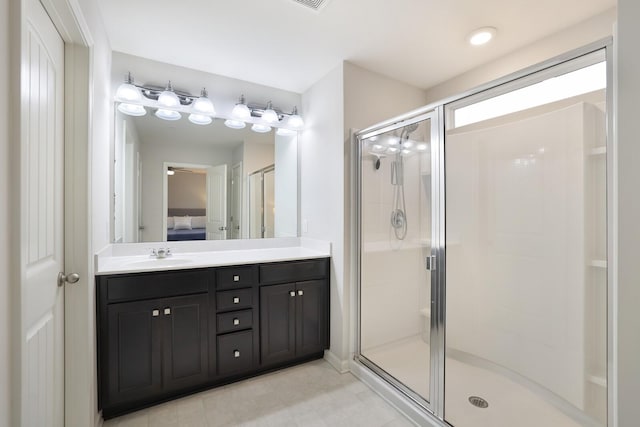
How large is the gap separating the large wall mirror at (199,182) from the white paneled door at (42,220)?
89 cm

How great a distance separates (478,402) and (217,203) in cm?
251

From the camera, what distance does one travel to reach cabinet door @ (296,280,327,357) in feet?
7.84

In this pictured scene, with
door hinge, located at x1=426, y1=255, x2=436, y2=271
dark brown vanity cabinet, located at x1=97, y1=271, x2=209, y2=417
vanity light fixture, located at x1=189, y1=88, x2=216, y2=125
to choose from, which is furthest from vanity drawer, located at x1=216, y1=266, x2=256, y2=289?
vanity light fixture, located at x1=189, y1=88, x2=216, y2=125

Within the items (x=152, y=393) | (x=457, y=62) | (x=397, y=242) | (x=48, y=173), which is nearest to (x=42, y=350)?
(x=48, y=173)

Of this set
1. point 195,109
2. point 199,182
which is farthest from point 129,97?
point 199,182

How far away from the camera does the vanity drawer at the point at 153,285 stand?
1.76m

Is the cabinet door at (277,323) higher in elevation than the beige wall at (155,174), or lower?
lower

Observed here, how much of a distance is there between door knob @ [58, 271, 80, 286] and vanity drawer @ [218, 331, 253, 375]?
97 cm

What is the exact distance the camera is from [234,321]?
2.12 metres

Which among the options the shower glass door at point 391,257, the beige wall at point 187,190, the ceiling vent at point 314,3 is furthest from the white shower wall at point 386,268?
the beige wall at point 187,190

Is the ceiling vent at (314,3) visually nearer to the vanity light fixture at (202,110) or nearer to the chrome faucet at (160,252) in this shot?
the vanity light fixture at (202,110)

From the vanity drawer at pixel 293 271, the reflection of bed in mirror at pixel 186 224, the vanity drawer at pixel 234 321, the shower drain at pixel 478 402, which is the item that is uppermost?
the reflection of bed in mirror at pixel 186 224

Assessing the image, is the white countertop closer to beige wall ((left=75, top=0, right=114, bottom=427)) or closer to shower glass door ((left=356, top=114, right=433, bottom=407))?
beige wall ((left=75, top=0, right=114, bottom=427))
